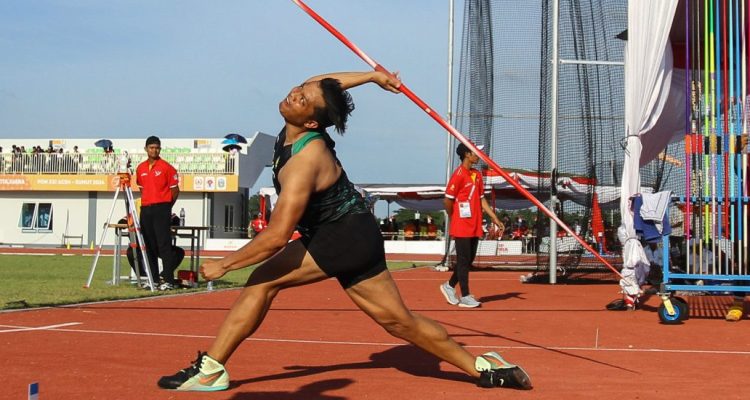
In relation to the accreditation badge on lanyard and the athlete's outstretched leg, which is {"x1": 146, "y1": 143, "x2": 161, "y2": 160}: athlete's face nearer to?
the accreditation badge on lanyard

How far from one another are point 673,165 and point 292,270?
434 inches

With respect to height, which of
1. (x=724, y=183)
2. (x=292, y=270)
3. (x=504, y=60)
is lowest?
(x=292, y=270)

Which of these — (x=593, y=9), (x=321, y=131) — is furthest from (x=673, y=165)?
(x=321, y=131)

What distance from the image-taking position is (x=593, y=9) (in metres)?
18.6

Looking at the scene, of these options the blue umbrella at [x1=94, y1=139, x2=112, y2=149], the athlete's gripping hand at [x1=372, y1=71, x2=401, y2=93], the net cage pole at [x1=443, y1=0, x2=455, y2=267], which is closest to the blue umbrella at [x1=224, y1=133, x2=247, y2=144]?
the blue umbrella at [x1=94, y1=139, x2=112, y2=149]

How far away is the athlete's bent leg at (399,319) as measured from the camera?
225 inches

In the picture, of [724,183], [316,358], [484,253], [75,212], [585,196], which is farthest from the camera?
[75,212]

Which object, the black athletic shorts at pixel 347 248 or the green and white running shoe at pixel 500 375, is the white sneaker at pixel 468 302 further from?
the black athletic shorts at pixel 347 248

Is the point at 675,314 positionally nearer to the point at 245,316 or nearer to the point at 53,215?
the point at 245,316

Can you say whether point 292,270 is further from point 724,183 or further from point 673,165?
point 673,165

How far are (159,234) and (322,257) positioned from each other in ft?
27.2

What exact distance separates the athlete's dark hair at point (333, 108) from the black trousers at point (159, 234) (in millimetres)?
8175

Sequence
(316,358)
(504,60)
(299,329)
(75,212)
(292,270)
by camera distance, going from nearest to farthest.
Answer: (292,270), (316,358), (299,329), (504,60), (75,212)

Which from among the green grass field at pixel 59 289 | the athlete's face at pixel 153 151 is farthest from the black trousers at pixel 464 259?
the athlete's face at pixel 153 151
